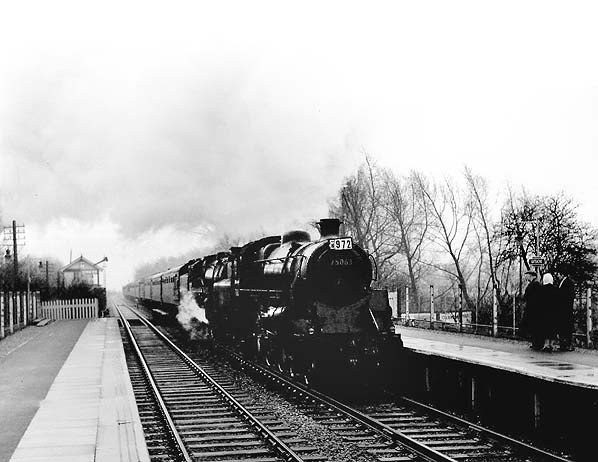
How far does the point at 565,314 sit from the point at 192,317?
59.8 ft

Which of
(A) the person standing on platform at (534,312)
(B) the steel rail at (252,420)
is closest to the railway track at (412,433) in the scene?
(B) the steel rail at (252,420)

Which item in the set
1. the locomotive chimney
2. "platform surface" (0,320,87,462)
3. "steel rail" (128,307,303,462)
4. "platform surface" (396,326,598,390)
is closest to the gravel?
"steel rail" (128,307,303,462)

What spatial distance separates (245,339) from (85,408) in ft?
30.6

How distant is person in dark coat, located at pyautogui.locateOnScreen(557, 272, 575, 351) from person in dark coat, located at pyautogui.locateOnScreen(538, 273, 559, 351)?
0.37ft

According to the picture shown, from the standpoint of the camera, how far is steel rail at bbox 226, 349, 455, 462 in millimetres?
9102

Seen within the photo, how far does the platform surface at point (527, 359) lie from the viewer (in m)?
10.9

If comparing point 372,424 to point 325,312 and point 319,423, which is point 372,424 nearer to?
point 319,423

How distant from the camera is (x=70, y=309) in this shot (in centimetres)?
4472

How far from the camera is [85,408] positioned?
11.5 m

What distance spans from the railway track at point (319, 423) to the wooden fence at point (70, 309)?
30.5 m

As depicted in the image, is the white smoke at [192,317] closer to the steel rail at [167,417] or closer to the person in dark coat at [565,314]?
the steel rail at [167,417]

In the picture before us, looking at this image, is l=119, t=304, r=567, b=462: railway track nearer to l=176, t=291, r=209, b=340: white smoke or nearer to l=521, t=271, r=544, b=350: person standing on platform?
l=521, t=271, r=544, b=350: person standing on platform

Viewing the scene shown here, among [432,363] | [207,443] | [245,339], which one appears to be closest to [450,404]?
[432,363]

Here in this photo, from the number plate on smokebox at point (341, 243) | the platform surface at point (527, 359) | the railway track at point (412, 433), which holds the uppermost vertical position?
the number plate on smokebox at point (341, 243)
